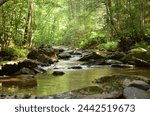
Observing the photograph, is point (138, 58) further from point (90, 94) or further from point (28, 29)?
point (90, 94)

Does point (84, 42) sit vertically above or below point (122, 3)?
below

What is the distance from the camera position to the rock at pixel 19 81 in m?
9.93

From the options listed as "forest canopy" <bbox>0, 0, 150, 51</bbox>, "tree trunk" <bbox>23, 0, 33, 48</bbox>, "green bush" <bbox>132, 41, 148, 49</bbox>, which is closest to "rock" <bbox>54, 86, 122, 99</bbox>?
"forest canopy" <bbox>0, 0, 150, 51</bbox>

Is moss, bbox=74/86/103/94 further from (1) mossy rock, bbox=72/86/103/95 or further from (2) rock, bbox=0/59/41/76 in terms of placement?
(2) rock, bbox=0/59/41/76

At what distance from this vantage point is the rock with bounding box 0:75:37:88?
9925mm

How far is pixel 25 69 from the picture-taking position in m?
12.4

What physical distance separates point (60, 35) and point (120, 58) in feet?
94.2

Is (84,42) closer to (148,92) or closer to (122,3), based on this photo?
(122,3)

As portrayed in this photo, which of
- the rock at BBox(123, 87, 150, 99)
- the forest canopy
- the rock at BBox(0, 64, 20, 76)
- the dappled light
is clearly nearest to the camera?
the rock at BBox(123, 87, 150, 99)

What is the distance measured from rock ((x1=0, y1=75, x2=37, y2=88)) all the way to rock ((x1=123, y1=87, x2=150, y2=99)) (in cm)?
353

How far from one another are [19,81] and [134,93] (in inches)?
183

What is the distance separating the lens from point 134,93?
6977 mm

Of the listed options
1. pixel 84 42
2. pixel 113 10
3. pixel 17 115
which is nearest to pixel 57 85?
pixel 17 115

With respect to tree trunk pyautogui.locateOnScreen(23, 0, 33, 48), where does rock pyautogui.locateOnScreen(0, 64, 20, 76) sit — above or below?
below
